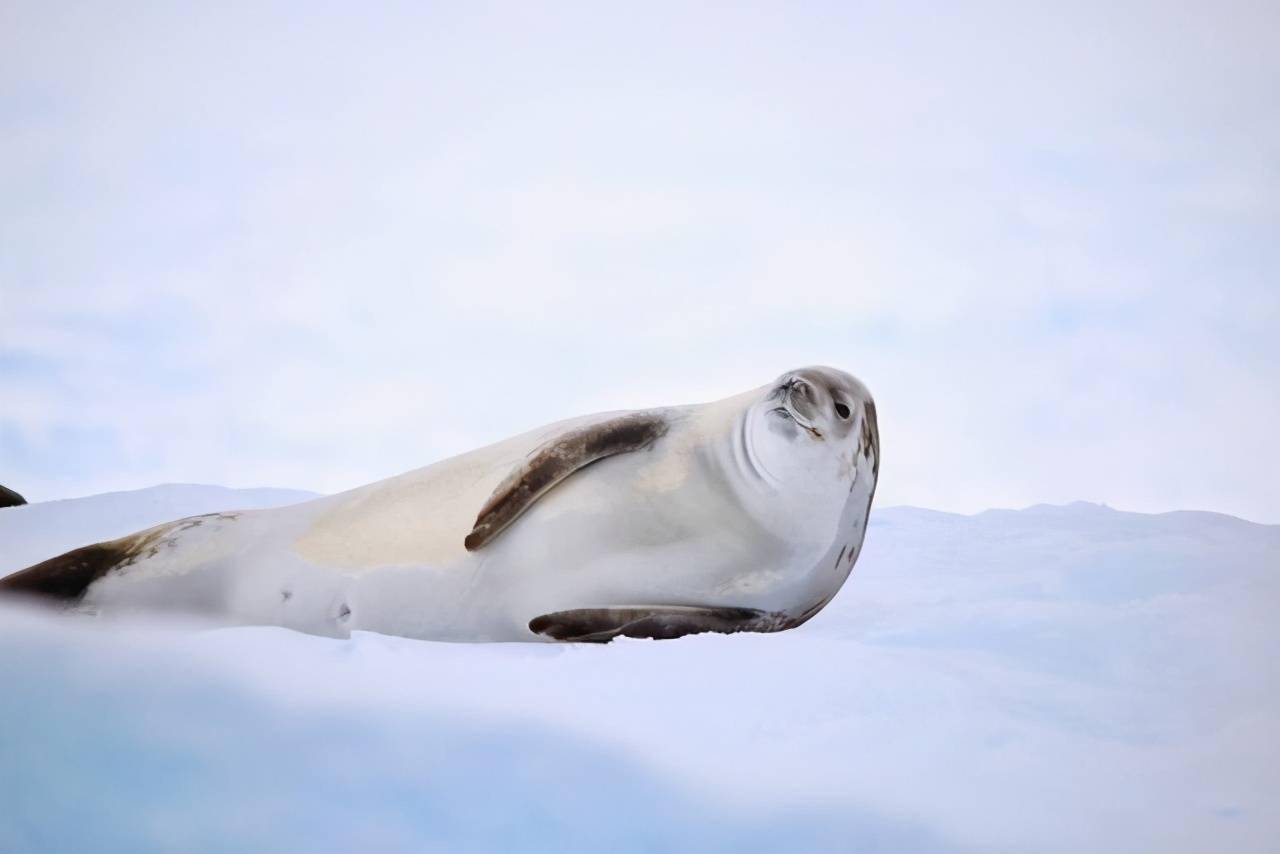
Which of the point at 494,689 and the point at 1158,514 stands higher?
the point at 1158,514

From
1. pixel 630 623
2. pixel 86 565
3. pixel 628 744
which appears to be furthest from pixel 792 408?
pixel 86 565

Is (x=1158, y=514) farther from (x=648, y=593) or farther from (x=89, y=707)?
(x=89, y=707)

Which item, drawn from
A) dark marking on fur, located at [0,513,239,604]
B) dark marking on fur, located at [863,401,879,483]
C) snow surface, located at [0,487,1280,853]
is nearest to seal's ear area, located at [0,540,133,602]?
dark marking on fur, located at [0,513,239,604]

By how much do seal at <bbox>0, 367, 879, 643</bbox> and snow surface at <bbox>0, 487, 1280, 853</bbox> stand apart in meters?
0.31

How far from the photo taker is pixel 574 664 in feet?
11.7

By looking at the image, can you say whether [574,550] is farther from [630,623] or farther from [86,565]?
[86,565]

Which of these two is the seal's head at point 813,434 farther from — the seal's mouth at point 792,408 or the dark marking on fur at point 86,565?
the dark marking on fur at point 86,565

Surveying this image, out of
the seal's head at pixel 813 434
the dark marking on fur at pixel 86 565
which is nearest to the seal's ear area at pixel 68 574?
the dark marking on fur at pixel 86 565

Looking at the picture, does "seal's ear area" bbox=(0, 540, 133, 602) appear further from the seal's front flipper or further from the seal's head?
the seal's head

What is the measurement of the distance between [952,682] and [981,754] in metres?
0.55

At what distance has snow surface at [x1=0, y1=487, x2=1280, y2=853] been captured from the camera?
2457mm

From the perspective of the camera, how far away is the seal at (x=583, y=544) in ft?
13.9

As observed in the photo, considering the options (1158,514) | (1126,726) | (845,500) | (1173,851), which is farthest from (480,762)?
(1158,514)

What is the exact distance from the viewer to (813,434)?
4.43 meters
